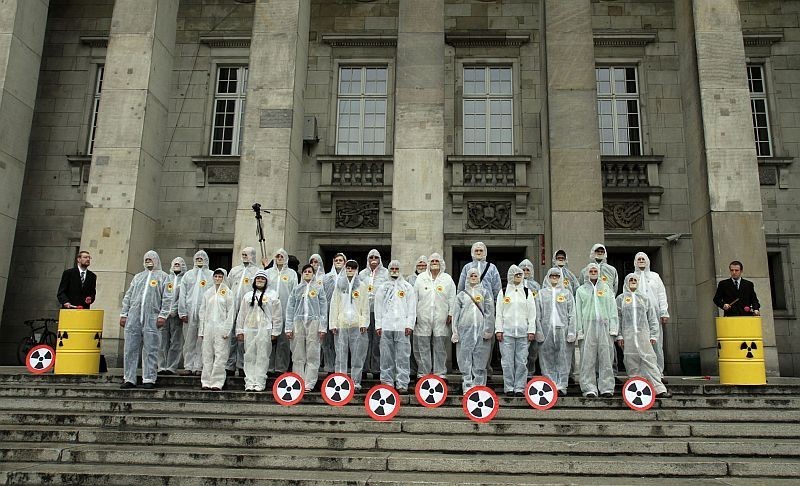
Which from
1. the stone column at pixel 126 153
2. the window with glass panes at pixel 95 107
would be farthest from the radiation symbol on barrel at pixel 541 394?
the window with glass panes at pixel 95 107

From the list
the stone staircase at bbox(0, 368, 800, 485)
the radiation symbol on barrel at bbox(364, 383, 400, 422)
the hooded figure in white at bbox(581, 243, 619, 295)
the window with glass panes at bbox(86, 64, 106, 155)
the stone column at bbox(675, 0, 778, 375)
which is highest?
the window with glass panes at bbox(86, 64, 106, 155)

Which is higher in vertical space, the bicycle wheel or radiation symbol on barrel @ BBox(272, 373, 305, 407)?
the bicycle wheel

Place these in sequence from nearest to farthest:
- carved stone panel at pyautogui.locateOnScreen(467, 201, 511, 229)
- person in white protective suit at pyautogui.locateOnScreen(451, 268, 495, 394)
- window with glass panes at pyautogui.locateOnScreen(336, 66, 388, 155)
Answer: person in white protective suit at pyautogui.locateOnScreen(451, 268, 495, 394), carved stone panel at pyautogui.locateOnScreen(467, 201, 511, 229), window with glass panes at pyautogui.locateOnScreen(336, 66, 388, 155)

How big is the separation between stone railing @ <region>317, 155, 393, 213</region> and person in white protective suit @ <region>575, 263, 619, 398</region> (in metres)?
7.88

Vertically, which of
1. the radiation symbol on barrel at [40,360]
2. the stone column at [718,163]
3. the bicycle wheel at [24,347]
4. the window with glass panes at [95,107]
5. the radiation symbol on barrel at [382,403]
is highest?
the window with glass panes at [95,107]

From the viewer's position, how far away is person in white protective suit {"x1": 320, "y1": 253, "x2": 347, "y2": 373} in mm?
10445

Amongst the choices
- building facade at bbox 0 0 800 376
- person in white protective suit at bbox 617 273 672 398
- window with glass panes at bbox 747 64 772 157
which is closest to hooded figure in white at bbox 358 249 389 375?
building facade at bbox 0 0 800 376

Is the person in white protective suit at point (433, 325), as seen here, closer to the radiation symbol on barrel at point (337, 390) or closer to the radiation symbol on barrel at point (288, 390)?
the radiation symbol on barrel at point (337, 390)

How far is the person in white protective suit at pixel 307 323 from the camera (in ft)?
32.8

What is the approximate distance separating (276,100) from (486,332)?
21.5ft

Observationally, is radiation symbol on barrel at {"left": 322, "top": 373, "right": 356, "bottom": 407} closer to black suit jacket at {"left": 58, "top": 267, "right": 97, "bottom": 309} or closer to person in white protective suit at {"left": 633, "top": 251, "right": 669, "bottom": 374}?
person in white protective suit at {"left": 633, "top": 251, "right": 669, "bottom": 374}

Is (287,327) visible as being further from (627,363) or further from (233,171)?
(233,171)

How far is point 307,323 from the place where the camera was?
33.0 ft

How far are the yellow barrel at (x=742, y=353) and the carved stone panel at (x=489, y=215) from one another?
734cm
